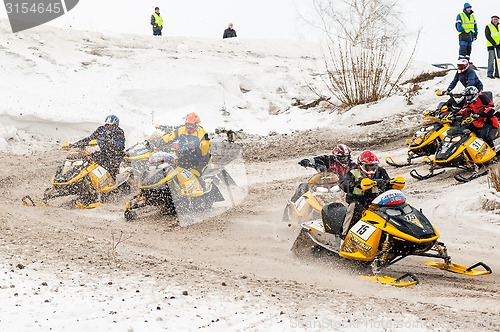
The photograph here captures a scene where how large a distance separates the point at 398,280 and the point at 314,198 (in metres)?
2.94

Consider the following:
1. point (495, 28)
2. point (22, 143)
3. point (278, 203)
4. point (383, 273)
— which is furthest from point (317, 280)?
point (495, 28)

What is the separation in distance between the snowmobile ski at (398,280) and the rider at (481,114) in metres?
5.86

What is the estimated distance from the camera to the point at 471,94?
43.1 ft

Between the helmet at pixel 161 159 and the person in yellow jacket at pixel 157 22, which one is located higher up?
the person in yellow jacket at pixel 157 22

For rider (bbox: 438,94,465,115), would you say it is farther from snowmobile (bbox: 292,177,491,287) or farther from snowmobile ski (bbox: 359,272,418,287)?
snowmobile ski (bbox: 359,272,418,287)

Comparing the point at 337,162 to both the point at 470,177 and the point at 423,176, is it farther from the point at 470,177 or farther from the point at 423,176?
the point at 423,176

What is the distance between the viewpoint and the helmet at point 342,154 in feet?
36.9

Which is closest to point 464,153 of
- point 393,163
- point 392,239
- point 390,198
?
point 393,163

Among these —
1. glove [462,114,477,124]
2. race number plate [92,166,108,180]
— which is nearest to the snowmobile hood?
glove [462,114,477,124]

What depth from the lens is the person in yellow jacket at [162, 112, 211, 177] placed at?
465 inches

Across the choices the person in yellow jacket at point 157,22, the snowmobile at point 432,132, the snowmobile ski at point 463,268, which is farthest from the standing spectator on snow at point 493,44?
the snowmobile ski at point 463,268

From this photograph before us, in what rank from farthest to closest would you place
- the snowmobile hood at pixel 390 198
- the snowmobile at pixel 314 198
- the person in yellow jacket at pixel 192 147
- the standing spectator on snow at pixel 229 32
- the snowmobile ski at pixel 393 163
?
the standing spectator on snow at pixel 229 32
the snowmobile ski at pixel 393 163
the person in yellow jacket at pixel 192 147
the snowmobile at pixel 314 198
the snowmobile hood at pixel 390 198

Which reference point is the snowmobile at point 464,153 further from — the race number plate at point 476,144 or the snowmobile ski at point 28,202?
the snowmobile ski at point 28,202

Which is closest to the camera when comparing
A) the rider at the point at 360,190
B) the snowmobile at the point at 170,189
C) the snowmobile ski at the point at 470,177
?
the rider at the point at 360,190
